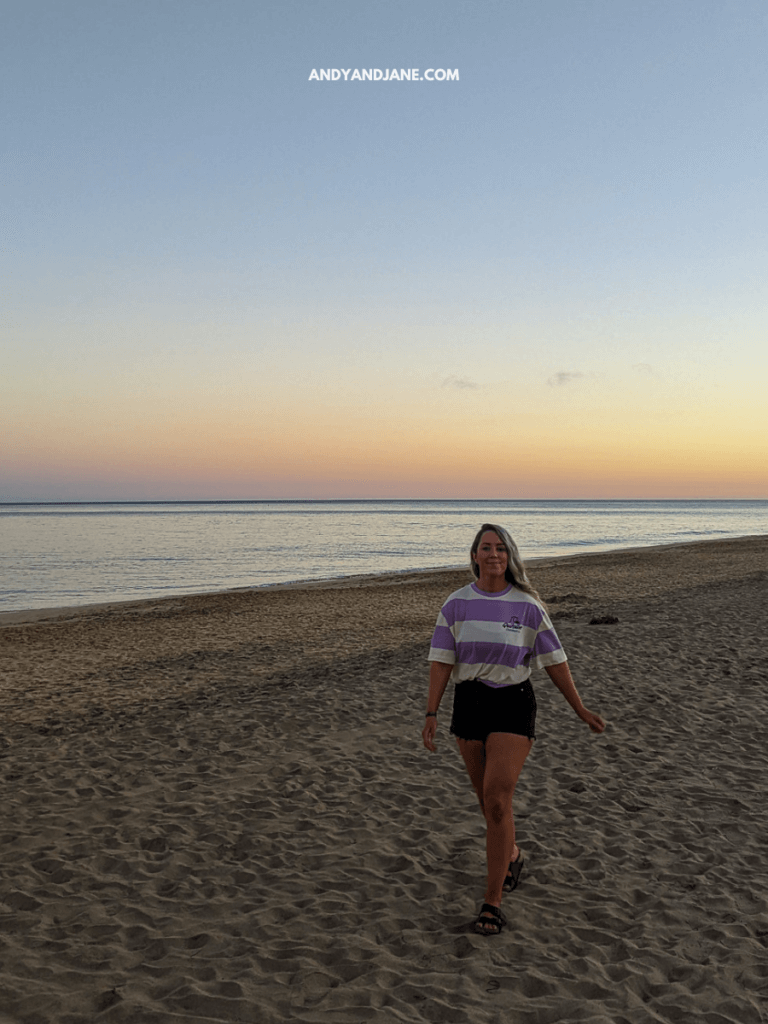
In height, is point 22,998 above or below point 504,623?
below

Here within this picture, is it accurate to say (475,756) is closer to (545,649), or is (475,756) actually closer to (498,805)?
(498,805)

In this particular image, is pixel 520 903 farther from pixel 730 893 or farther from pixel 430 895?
pixel 730 893

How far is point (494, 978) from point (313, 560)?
127 feet

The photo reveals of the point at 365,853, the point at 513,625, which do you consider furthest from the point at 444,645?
the point at 365,853

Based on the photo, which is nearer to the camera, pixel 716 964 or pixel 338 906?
pixel 716 964

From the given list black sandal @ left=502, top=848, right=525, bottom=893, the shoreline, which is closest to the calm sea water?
the shoreline

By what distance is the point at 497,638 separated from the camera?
4188 millimetres

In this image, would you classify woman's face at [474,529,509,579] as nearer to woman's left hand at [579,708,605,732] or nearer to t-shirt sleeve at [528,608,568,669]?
t-shirt sleeve at [528,608,568,669]

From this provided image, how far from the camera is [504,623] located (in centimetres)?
421

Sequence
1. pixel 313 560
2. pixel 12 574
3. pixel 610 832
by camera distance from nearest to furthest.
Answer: pixel 610 832 → pixel 12 574 → pixel 313 560

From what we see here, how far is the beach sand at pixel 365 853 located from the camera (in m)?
3.91

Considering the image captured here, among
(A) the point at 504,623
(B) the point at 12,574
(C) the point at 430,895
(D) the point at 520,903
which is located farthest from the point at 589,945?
(B) the point at 12,574

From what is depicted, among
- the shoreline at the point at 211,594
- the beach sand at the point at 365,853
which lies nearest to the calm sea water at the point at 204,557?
the shoreline at the point at 211,594

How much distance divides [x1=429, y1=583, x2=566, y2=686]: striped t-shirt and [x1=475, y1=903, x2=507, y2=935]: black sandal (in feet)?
4.52
